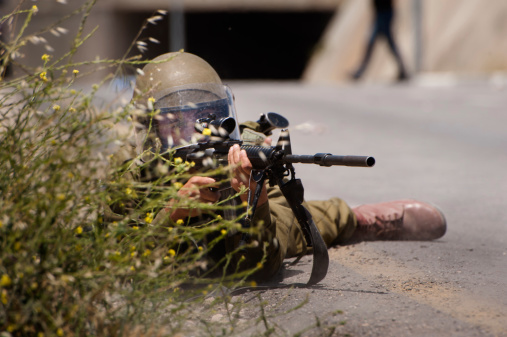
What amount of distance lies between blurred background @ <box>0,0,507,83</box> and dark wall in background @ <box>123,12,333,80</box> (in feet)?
0.14

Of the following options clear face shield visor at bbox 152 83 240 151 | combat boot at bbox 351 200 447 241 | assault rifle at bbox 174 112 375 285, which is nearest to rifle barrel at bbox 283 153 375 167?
assault rifle at bbox 174 112 375 285

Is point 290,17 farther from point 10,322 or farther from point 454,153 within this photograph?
point 10,322

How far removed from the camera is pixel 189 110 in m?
3.71

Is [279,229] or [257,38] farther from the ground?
[257,38]

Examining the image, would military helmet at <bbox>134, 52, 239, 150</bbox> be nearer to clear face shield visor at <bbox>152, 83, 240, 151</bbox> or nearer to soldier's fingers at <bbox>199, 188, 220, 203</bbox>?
clear face shield visor at <bbox>152, 83, 240, 151</bbox>

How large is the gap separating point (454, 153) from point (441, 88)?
733 cm

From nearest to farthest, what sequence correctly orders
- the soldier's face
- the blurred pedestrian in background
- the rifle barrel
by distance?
the rifle barrel, the soldier's face, the blurred pedestrian in background

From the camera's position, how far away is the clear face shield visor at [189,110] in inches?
144

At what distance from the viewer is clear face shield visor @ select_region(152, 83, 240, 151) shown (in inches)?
144

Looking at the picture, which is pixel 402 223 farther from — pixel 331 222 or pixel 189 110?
pixel 189 110

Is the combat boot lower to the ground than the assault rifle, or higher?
lower

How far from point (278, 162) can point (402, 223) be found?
5.82 ft

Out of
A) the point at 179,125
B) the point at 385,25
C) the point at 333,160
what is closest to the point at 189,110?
the point at 179,125

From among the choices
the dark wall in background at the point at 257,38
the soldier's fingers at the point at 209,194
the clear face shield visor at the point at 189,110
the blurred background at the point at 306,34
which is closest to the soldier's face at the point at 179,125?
the clear face shield visor at the point at 189,110
